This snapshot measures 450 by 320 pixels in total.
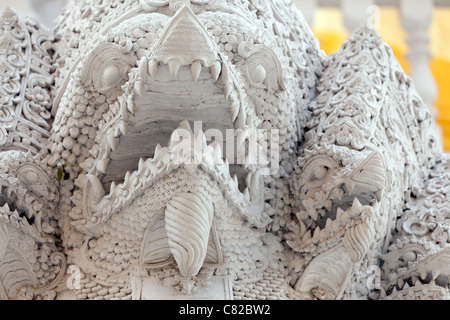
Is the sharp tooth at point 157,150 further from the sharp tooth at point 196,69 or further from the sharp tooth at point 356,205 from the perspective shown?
the sharp tooth at point 356,205

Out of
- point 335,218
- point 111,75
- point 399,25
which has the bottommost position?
point 335,218

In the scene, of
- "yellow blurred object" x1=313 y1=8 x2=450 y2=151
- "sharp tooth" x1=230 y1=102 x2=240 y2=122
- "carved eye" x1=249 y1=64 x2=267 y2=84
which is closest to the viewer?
"sharp tooth" x1=230 y1=102 x2=240 y2=122

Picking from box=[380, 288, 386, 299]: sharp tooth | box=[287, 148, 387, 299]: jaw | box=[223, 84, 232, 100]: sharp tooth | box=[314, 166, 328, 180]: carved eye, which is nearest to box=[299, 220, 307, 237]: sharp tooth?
box=[287, 148, 387, 299]: jaw

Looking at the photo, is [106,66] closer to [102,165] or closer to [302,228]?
[102,165]

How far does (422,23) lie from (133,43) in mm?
2378

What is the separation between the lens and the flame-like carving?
1927 millimetres

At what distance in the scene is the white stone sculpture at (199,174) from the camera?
6.51 ft

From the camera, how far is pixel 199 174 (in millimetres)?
1966

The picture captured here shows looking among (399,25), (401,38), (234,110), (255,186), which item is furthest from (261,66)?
(401,38)

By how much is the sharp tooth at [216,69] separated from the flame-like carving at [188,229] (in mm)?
244

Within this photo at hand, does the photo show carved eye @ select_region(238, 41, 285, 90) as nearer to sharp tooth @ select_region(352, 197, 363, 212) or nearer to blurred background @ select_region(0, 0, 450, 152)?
sharp tooth @ select_region(352, 197, 363, 212)

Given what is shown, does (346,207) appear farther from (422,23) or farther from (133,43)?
(422,23)

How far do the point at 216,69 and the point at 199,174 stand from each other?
0.22m

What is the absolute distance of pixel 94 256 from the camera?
210 cm
